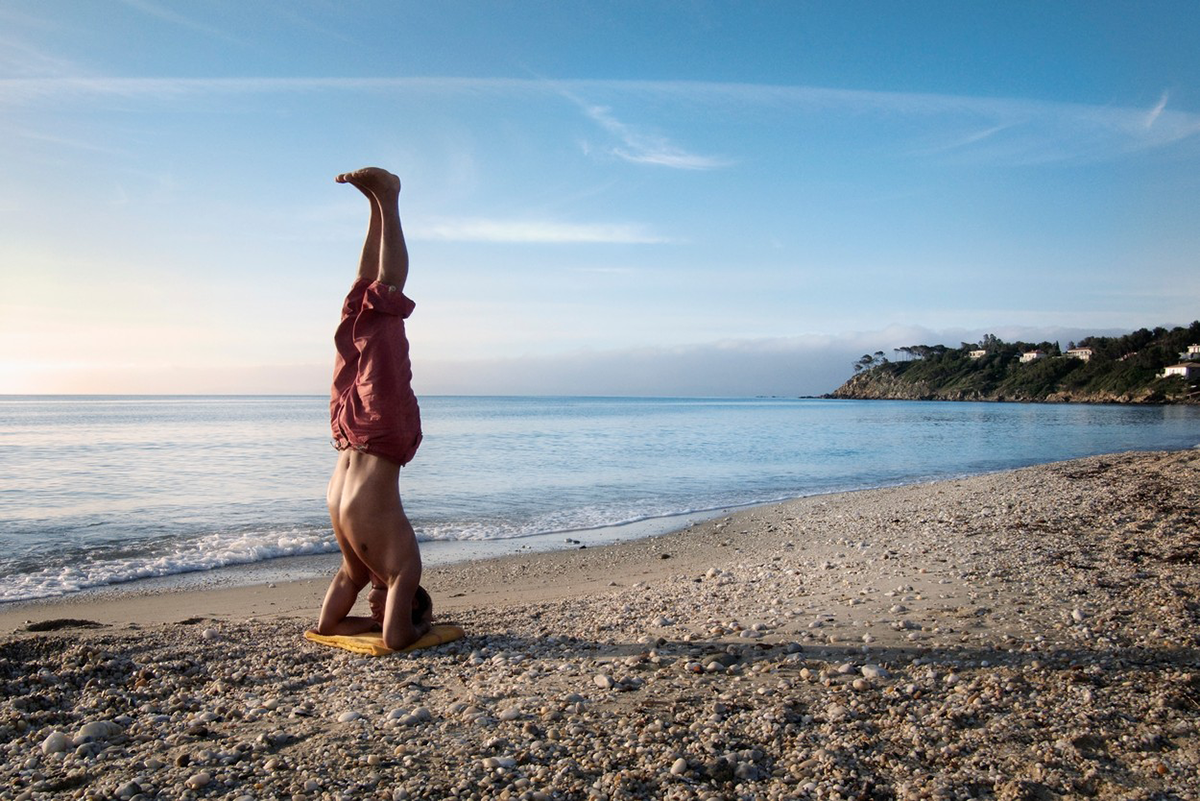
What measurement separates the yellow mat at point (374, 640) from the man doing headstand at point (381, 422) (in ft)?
0.29

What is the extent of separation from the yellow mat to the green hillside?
123576 millimetres

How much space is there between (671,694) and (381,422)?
3.02 m

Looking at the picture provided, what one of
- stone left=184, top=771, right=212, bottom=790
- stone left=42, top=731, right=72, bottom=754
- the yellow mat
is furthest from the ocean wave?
stone left=184, top=771, right=212, bottom=790

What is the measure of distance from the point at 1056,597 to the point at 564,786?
5558 millimetres

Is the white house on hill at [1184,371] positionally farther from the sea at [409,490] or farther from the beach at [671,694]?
the beach at [671,694]

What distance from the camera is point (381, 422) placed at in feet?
19.5

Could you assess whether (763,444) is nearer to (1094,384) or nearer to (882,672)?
(882,672)

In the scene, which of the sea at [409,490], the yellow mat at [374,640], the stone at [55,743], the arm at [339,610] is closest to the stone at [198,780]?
the stone at [55,743]

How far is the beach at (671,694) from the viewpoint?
3812 mm

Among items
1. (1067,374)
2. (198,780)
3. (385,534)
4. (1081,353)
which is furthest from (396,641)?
(1081,353)

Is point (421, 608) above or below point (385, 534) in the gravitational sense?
below

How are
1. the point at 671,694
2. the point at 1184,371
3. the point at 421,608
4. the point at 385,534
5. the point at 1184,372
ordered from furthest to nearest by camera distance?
the point at 1184,371 < the point at 1184,372 < the point at 421,608 < the point at 385,534 < the point at 671,694

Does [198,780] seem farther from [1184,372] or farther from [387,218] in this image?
[1184,372]

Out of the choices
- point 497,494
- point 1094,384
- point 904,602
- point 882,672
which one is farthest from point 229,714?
point 1094,384
